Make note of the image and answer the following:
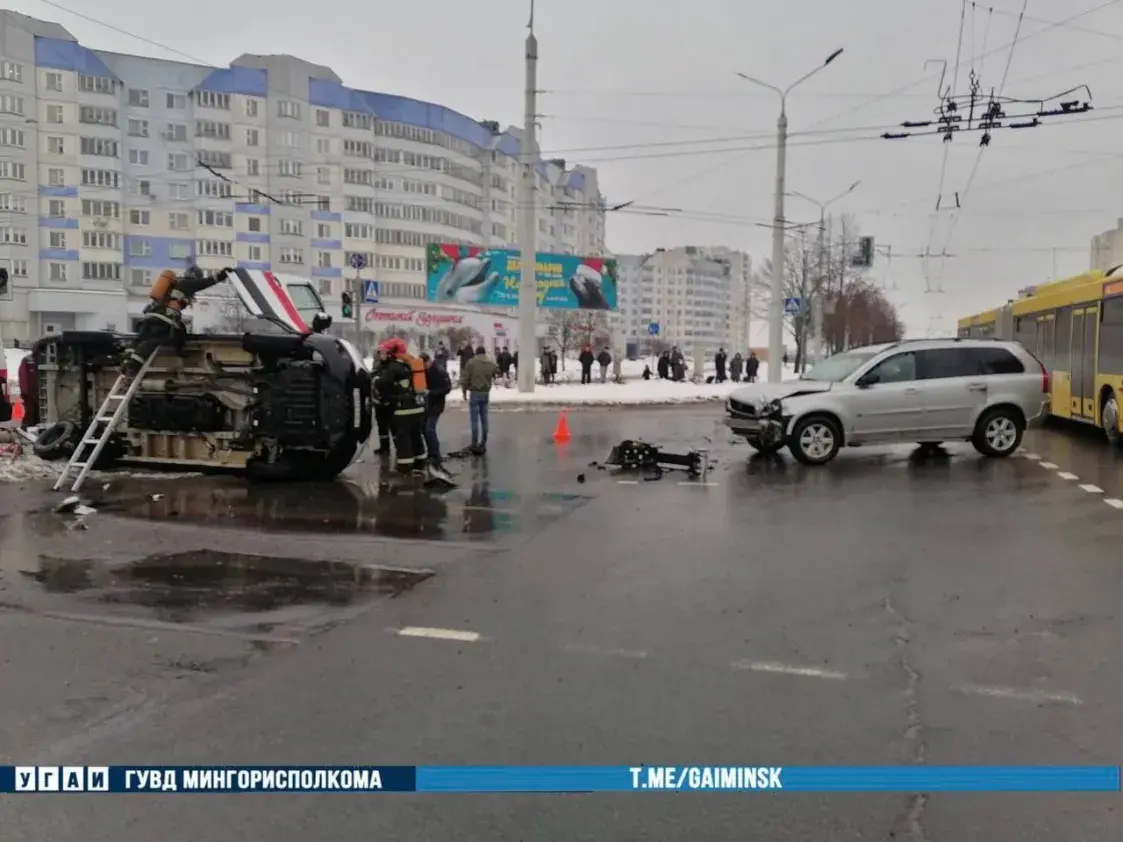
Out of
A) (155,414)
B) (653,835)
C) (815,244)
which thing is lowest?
(653,835)

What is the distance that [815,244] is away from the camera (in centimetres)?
5266

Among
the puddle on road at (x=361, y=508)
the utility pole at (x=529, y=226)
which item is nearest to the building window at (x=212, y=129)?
the utility pole at (x=529, y=226)

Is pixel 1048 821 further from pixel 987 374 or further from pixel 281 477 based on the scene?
pixel 987 374

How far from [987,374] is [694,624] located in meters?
9.94

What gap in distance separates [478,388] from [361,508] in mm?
4906

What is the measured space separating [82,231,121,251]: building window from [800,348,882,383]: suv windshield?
222ft

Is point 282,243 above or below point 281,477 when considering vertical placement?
above

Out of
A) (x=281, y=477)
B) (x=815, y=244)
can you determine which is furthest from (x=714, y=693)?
(x=815, y=244)

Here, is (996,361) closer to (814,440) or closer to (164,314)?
(814,440)

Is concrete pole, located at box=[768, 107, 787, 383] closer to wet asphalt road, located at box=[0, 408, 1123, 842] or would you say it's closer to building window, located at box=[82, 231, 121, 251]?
wet asphalt road, located at box=[0, 408, 1123, 842]

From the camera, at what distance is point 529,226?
92.9 feet

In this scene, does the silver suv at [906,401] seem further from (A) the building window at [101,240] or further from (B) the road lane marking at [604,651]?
(A) the building window at [101,240]

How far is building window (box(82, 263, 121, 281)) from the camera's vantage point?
69.2m

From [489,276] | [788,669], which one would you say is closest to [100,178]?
[489,276]
